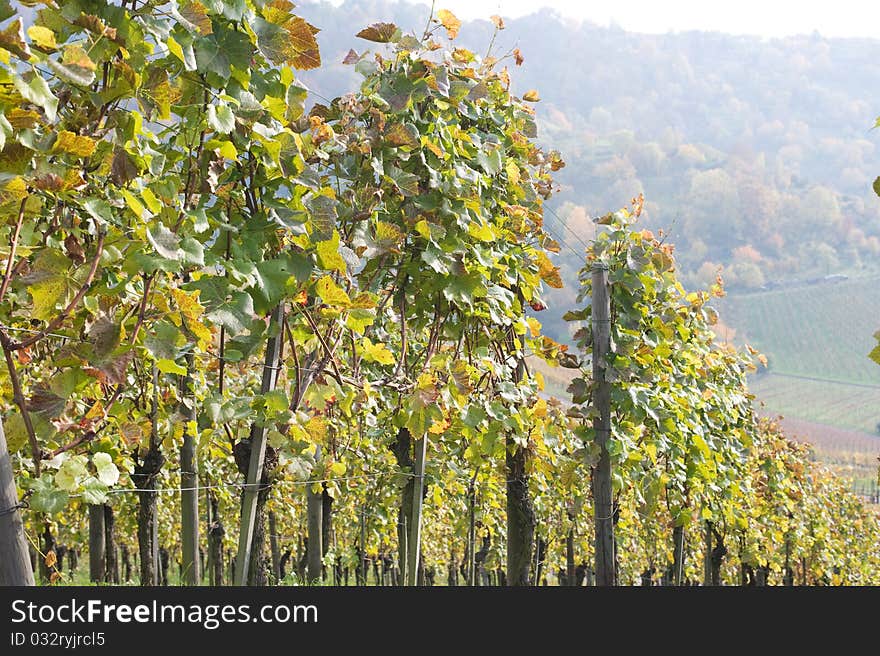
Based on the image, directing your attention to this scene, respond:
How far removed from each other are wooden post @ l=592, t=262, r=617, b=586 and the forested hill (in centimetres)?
5489

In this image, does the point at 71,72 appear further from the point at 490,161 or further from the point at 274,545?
the point at 274,545

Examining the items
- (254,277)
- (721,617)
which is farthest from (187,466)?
(721,617)

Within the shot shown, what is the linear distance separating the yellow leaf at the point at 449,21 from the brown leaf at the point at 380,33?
256 millimetres

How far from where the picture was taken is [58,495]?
171 centimetres

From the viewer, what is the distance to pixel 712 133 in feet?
520

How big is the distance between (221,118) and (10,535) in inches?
41.6

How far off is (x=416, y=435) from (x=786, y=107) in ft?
569

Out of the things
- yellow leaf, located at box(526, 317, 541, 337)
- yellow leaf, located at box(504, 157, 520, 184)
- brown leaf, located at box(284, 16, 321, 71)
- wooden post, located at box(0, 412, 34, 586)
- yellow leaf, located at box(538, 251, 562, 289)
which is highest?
yellow leaf, located at box(504, 157, 520, 184)

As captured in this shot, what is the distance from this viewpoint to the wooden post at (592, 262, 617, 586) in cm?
448

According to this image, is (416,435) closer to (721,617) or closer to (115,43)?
(721,617)

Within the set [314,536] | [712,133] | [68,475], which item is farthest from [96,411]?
[712,133]

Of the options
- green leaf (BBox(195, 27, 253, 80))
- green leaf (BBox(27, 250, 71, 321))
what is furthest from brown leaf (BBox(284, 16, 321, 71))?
green leaf (BBox(27, 250, 71, 321))

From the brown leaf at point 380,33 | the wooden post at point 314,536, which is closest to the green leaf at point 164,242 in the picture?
the brown leaf at point 380,33

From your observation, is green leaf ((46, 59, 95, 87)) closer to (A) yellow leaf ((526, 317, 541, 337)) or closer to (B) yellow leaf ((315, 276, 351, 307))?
(B) yellow leaf ((315, 276, 351, 307))
